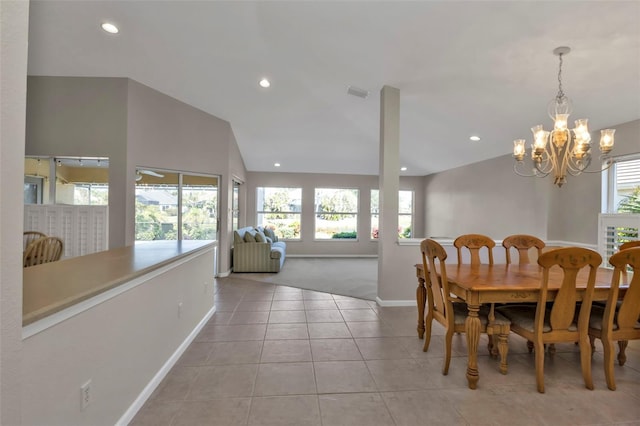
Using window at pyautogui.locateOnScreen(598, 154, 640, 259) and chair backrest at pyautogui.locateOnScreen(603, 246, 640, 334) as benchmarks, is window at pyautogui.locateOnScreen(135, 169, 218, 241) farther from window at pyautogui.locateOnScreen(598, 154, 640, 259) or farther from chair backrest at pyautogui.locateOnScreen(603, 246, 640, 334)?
window at pyautogui.locateOnScreen(598, 154, 640, 259)

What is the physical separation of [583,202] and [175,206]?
256 inches

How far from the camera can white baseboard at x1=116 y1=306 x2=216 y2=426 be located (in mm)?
1700

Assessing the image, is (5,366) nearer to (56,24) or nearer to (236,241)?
(56,24)

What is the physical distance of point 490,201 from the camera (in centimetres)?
581

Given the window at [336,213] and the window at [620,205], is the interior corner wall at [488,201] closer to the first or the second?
the window at [620,205]

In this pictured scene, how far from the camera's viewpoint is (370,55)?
339 centimetres

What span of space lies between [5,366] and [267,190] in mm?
7598

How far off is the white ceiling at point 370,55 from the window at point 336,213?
131 inches

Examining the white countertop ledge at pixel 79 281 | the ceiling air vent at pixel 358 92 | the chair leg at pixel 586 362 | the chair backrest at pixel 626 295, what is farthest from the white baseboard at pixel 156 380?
the ceiling air vent at pixel 358 92

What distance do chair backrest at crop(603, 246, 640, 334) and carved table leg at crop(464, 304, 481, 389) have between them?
2.99 ft

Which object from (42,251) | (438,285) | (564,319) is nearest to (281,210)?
(42,251)

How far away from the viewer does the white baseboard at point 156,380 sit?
1.70 metres

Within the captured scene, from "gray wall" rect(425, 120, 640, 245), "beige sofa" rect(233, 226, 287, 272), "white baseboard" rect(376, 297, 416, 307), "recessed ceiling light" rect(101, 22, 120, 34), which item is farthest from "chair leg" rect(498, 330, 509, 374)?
"recessed ceiling light" rect(101, 22, 120, 34)

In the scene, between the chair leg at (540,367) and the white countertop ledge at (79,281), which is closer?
the white countertop ledge at (79,281)
